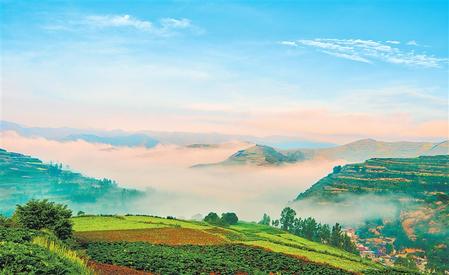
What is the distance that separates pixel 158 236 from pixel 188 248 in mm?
11516

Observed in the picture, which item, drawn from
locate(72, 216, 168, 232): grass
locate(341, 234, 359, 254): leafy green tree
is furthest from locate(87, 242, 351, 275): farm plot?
locate(341, 234, 359, 254): leafy green tree

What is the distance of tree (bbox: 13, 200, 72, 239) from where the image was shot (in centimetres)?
4016

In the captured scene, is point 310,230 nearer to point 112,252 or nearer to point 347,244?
point 347,244

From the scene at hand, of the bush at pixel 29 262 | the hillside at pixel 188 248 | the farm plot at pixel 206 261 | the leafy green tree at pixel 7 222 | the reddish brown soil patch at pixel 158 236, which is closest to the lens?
the bush at pixel 29 262

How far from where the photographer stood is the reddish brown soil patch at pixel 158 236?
57.4 metres

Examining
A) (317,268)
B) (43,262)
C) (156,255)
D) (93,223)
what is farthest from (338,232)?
(43,262)

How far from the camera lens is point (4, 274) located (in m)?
14.3

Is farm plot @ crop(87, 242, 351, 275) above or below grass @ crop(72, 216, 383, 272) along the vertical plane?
above

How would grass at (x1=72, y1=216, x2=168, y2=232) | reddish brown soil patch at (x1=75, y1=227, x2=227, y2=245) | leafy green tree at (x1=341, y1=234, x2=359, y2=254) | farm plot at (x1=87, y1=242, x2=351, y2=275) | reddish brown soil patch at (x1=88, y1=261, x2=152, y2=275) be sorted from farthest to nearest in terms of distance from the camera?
leafy green tree at (x1=341, y1=234, x2=359, y2=254), grass at (x1=72, y1=216, x2=168, y2=232), reddish brown soil patch at (x1=75, y1=227, x2=227, y2=245), farm plot at (x1=87, y1=242, x2=351, y2=275), reddish brown soil patch at (x1=88, y1=261, x2=152, y2=275)

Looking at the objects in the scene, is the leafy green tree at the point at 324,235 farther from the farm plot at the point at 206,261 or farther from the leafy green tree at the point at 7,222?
the leafy green tree at the point at 7,222

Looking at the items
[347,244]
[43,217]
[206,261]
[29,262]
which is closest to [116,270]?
[206,261]

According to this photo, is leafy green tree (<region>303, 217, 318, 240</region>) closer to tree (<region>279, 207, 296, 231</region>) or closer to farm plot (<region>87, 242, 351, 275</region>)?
tree (<region>279, 207, 296, 231</region>)

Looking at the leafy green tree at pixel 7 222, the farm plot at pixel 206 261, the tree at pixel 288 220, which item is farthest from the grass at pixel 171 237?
the tree at pixel 288 220

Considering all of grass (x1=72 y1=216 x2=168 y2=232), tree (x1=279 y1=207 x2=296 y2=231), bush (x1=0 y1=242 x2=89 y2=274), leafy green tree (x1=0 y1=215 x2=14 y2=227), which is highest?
bush (x1=0 y1=242 x2=89 y2=274)
